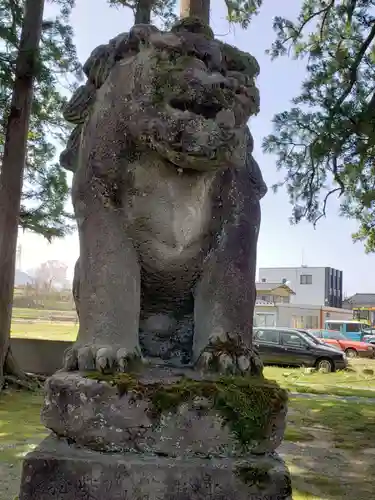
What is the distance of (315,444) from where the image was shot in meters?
5.99

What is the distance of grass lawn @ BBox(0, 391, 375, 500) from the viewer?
4.24 m

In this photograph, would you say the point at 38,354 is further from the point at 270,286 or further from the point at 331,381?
the point at 270,286

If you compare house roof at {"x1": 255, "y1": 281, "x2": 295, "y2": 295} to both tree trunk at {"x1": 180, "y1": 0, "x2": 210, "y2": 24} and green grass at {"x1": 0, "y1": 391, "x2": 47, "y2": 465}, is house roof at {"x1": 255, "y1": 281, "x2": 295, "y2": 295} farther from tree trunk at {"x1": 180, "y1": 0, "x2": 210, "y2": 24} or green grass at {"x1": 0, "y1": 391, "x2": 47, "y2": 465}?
tree trunk at {"x1": 180, "y1": 0, "x2": 210, "y2": 24}

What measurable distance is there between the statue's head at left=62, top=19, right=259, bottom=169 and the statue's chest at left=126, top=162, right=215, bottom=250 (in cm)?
9

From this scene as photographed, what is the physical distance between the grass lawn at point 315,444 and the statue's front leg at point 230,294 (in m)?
2.49

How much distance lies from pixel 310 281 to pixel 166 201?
2004 inches

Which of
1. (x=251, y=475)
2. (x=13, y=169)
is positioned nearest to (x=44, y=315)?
(x=13, y=169)

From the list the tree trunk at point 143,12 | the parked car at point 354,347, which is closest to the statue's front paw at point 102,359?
the tree trunk at point 143,12

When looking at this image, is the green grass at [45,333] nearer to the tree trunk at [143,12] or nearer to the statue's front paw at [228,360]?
the tree trunk at [143,12]

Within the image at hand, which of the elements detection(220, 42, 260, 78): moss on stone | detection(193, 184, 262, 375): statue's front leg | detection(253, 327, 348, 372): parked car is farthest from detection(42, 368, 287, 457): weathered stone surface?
detection(253, 327, 348, 372): parked car

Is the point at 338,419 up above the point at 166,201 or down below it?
below

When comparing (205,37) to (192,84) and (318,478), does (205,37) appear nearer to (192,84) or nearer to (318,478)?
(192,84)

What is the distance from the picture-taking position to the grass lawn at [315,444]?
4238mm

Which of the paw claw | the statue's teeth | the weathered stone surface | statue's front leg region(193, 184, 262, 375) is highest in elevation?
the statue's teeth
